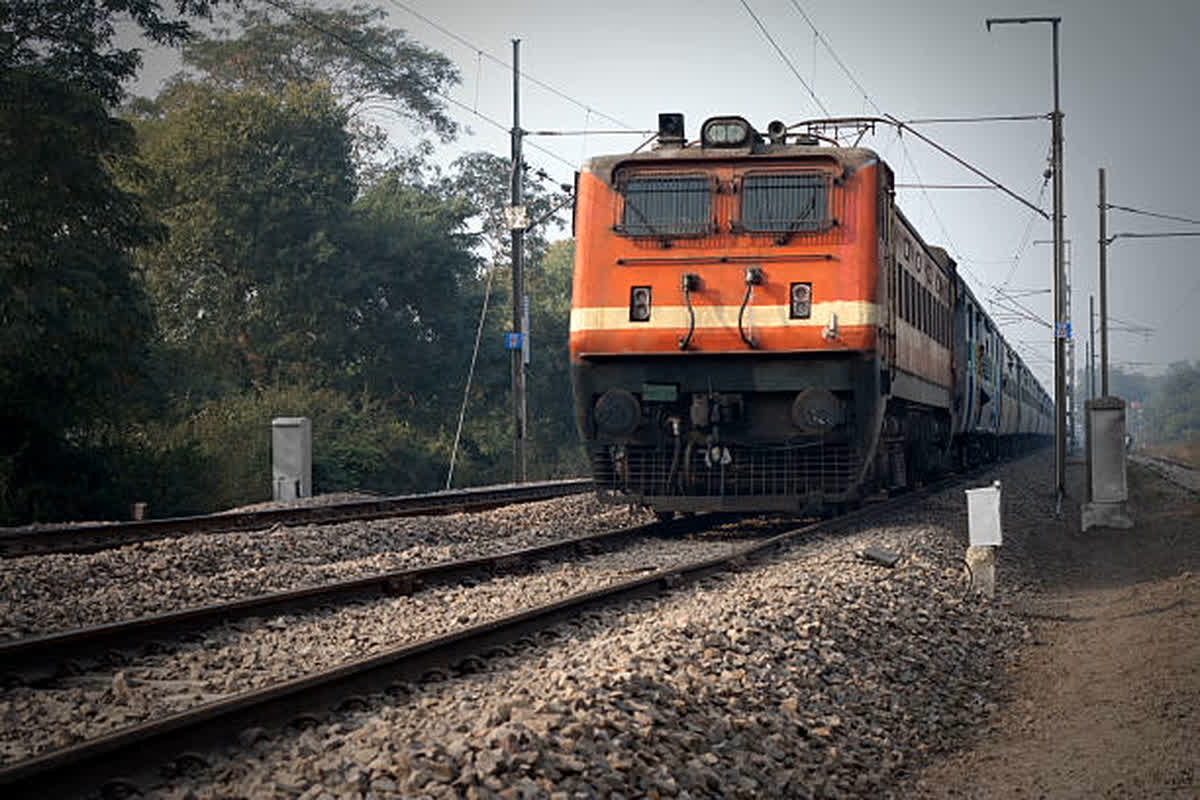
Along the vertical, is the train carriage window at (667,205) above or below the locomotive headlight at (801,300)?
above

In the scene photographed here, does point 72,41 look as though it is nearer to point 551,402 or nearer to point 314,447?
point 314,447

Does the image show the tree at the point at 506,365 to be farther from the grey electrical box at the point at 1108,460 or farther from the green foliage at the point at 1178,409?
the green foliage at the point at 1178,409

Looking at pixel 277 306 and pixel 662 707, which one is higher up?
pixel 277 306

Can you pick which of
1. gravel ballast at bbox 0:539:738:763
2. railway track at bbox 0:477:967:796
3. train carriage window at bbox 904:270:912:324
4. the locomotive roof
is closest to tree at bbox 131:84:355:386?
train carriage window at bbox 904:270:912:324

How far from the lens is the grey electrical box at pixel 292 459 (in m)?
20.8

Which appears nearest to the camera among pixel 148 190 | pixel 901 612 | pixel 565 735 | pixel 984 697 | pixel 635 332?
pixel 565 735

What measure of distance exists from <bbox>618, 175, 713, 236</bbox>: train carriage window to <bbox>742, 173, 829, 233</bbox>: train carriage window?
16.2 inches

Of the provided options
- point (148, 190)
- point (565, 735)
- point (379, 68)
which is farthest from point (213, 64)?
point (565, 735)

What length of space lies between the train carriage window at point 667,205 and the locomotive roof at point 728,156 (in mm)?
Answer: 187

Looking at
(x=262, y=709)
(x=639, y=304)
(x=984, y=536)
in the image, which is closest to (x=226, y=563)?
(x=639, y=304)

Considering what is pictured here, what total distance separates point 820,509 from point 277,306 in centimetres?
2349

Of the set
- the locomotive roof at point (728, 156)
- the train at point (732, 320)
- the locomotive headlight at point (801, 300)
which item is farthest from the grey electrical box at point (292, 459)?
the locomotive headlight at point (801, 300)

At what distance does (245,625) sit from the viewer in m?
7.70

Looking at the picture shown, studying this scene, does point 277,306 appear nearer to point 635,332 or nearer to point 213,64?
point 213,64
